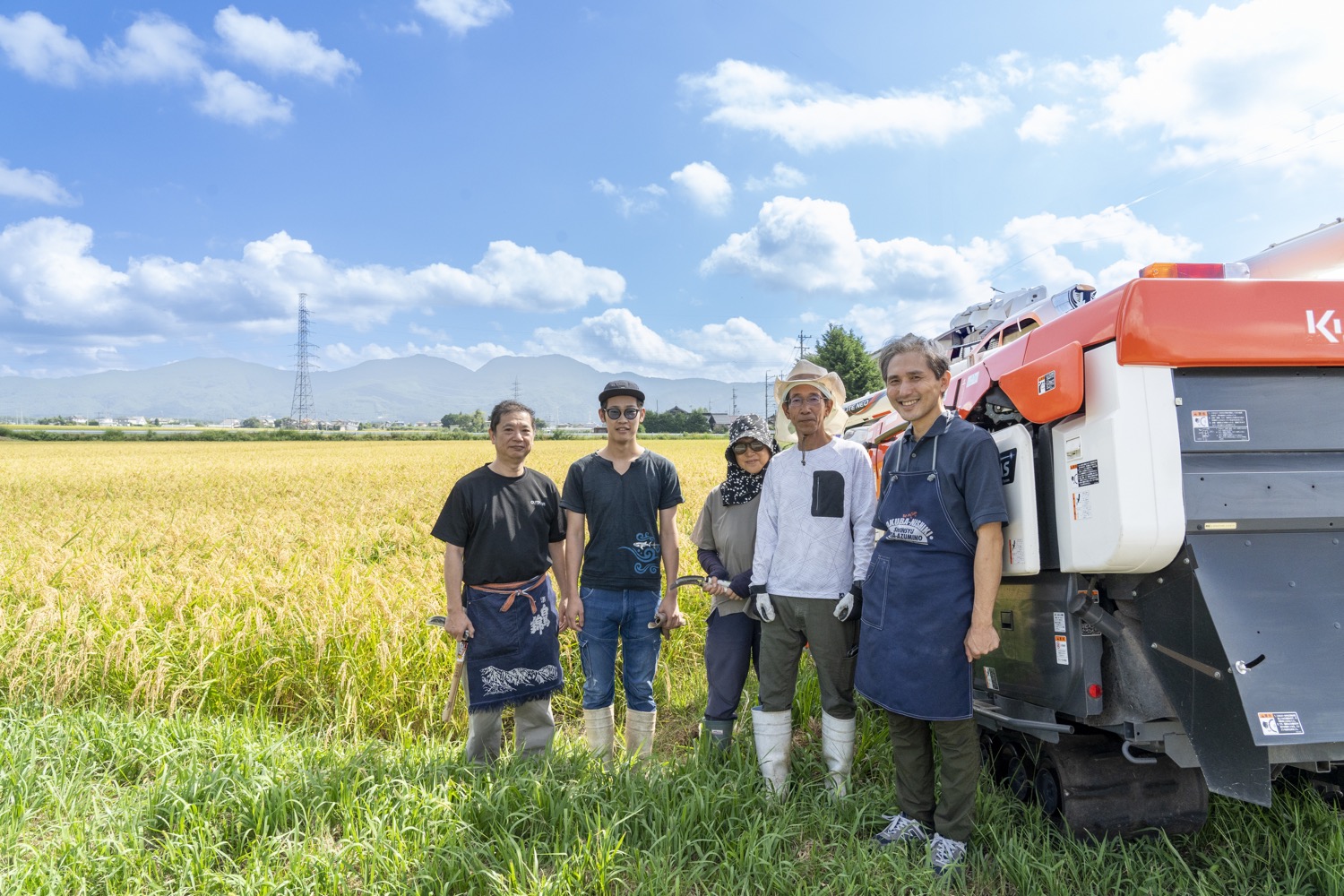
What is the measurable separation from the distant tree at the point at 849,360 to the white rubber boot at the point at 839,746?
52819 mm

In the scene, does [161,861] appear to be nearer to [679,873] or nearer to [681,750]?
[679,873]

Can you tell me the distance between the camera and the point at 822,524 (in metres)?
3.56

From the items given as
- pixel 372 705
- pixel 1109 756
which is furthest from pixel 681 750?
pixel 1109 756

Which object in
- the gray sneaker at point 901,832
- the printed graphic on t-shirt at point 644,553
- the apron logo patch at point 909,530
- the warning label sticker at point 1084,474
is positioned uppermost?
the warning label sticker at point 1084,474

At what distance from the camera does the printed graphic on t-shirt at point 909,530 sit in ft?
9.96

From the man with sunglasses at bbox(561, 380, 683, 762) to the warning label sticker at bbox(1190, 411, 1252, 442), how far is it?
2.36 meters

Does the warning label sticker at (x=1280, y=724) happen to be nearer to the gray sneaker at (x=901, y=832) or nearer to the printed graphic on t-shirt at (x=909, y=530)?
the printed graphic on t-shirt at (x=909, y=530)

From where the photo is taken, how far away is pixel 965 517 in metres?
2.99

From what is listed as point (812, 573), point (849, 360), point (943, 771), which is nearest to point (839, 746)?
point (943, 771)

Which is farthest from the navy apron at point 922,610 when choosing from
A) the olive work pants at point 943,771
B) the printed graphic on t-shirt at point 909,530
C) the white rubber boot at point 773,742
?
the white rubber boot at point 773,742

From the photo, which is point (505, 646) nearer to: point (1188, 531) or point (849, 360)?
point (1188, 531)

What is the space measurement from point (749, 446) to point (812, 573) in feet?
2.77

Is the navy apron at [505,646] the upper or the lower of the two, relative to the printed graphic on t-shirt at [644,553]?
lower

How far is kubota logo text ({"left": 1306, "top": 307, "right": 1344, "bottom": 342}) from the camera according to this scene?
2.66 meters
